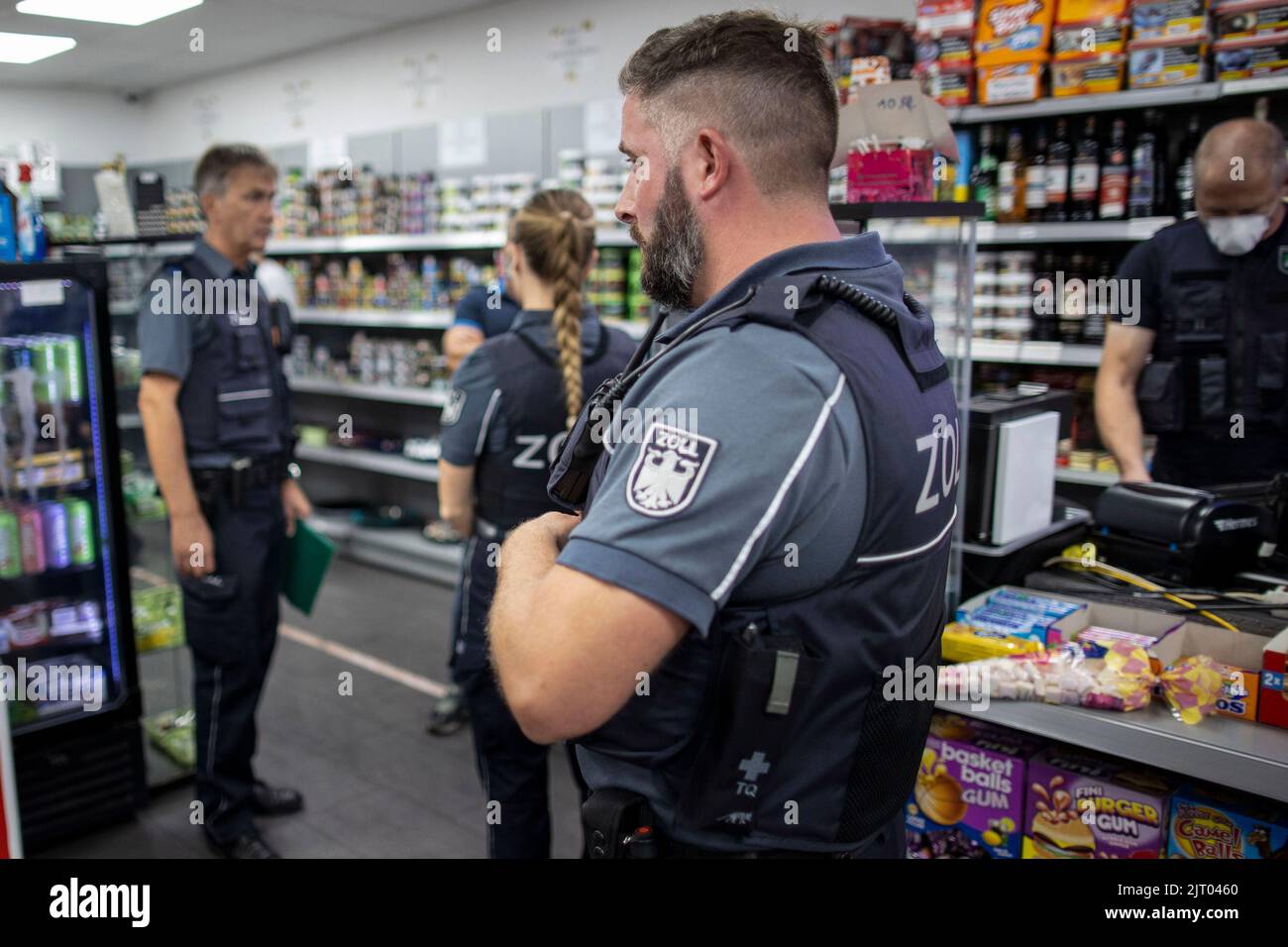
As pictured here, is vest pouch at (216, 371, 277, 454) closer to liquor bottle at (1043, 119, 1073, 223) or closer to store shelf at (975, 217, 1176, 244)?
store shelf at (975, 217, 1176, 244)

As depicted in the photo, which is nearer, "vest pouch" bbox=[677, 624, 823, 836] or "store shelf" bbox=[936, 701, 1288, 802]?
"vest pouch" bbox=[677, 624, 823, 836]

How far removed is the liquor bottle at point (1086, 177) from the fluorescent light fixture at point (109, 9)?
3700 mm

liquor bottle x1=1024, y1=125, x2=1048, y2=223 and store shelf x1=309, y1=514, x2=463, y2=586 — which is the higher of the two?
liquor bottle x1=1024, y1=125, x2=1048, y2=223

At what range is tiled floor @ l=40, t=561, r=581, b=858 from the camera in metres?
3.26

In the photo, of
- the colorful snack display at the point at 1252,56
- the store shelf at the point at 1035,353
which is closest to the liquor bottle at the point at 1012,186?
the store shelf at the point at 1035,353

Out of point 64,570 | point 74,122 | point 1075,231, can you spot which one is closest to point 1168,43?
point 1075,231

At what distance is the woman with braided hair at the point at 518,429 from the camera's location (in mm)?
2568

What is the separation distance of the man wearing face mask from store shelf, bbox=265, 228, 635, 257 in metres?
2.39

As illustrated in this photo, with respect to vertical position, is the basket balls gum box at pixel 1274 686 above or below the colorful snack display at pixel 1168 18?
below

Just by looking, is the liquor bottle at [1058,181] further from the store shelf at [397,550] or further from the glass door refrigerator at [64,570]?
the store shelf at [397,550]

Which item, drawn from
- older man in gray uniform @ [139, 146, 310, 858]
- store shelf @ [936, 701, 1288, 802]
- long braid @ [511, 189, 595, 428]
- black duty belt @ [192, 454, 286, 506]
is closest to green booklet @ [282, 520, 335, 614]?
older man in gray uniform @ [139, 146, 310, 858]

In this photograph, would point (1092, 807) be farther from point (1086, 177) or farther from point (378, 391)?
point (378, 391)
